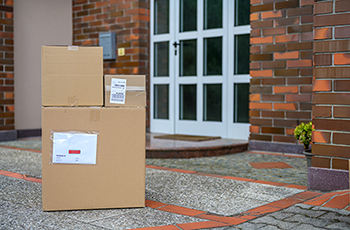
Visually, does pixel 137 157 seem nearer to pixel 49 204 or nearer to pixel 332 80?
pixel 49 204

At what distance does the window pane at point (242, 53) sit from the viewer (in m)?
5.89

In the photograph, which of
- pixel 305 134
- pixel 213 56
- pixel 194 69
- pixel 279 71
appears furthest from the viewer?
pixel 194 69

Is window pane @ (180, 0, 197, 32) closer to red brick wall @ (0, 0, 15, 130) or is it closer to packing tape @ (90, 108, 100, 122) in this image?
red brick wall @ (0, 0, 15, 130)

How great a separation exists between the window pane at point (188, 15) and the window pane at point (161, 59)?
16.9 inches

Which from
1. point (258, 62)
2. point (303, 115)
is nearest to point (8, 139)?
point (258, 62)

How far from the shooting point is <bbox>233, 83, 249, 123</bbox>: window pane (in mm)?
5922

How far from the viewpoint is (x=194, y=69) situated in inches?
254

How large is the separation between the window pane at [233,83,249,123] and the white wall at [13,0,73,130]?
132 inches

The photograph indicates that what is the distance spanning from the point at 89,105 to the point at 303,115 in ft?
10.6

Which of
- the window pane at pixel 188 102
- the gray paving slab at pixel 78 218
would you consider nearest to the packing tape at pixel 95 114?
the gray paving slab at pixel 78 218

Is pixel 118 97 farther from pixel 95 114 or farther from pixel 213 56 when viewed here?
pixel 213 56

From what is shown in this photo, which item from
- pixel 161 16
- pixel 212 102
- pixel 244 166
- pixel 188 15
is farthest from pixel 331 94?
pixel 161 16

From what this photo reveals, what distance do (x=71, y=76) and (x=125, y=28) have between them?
4382 mm

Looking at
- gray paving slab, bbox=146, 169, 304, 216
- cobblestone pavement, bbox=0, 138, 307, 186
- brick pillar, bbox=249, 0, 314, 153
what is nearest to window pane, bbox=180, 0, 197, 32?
brick pillar, bbox=249, 0, 314, 153
